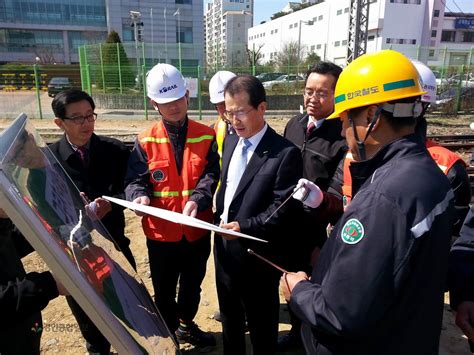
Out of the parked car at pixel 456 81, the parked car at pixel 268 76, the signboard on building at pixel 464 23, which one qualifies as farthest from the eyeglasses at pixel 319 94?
the signboard on building at pixel 464 23

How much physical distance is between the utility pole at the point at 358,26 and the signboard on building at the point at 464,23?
45186 millimetres

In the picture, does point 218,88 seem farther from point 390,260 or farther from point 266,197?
point 390,260

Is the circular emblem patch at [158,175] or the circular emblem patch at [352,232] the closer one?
the circular emblem patch at [352,232]

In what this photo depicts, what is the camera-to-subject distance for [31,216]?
35.8 inches

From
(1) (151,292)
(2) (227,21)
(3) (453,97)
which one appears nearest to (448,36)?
(3) (453,97)

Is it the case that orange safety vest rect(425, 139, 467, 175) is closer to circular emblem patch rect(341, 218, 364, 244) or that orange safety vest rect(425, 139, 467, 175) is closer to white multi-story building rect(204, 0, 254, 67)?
circular emblem patch rect(341, 218, 364, 244)

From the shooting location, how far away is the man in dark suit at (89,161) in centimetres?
260

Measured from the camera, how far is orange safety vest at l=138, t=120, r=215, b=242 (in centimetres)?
266

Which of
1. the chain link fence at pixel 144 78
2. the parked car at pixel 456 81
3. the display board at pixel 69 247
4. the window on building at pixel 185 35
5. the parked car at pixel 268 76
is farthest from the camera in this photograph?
the window on building at pixel 185 35

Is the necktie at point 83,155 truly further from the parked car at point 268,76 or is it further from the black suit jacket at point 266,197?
the parked car at point 268,76

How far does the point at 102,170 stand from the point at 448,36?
59.4 meters

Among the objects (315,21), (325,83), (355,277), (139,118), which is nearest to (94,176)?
(325,83)

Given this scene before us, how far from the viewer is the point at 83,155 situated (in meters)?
2.72

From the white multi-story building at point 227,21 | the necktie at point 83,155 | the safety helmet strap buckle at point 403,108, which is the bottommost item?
the necktie at point 83,155
